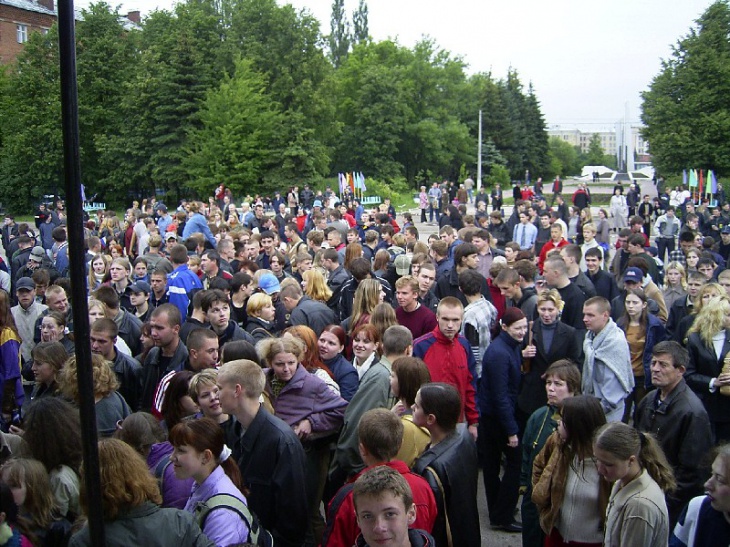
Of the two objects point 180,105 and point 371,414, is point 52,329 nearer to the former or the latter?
point 371,414

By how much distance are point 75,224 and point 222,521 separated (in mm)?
1940

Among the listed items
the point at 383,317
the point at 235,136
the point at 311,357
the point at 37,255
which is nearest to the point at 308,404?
the point at 311,357

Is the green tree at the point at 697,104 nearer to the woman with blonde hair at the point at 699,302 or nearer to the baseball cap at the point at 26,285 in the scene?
the woman with blonde hair at the point at 699,302

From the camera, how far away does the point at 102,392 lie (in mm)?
5332

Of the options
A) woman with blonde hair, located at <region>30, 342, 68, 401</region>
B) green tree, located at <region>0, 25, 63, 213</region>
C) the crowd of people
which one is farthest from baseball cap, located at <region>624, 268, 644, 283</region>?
green tree, located at <region>0, 25, 63, 213</region>

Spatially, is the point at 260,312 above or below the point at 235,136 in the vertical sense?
below

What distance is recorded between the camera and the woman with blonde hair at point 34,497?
12.3 feet

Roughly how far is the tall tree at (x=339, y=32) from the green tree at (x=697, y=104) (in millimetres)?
45633

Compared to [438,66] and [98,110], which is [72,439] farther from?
[438,66]

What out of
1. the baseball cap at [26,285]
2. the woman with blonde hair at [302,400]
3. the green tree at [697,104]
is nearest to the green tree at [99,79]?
the green tree at [697,104]

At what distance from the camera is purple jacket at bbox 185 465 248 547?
3.63 meters

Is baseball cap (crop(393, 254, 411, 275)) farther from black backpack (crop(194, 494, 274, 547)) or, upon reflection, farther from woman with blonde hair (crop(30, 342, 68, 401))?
black backpack (crop(194, 494, 274, 547))

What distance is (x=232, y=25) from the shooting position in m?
55.0

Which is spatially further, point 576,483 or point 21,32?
point 21,32
